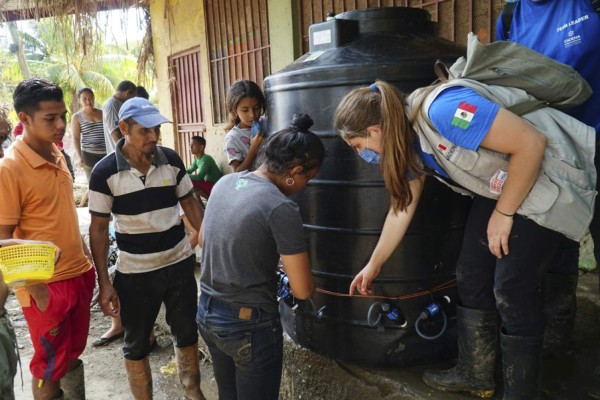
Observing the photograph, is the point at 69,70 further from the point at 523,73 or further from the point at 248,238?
the point at 523,73

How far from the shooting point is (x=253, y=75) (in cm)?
605

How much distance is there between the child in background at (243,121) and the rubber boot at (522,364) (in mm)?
1837

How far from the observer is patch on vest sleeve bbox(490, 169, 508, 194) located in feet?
5.74

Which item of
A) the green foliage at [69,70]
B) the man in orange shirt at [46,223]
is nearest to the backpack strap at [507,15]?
the man in orange shirt at [46,223]

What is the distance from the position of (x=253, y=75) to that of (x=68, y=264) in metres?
4.09

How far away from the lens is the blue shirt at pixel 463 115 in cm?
161

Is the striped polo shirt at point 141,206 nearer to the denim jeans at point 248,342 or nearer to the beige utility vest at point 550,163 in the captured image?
the denim jeans at point 248,342

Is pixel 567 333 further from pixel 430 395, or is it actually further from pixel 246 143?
pixel 246 143

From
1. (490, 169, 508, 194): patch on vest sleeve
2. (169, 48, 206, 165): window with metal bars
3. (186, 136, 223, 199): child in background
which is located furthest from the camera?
(169, 48, 206, 165): window with metal bars

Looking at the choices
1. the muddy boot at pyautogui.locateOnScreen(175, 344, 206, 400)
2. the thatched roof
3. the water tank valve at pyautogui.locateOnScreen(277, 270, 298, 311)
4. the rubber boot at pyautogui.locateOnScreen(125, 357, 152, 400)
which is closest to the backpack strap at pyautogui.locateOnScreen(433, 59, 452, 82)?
the water tank valve at pyautogui.locateOnScreen(277, 270, 298, 311)

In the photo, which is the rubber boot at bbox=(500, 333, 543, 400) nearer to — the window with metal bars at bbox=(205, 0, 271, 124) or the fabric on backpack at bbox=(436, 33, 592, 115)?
the fabric on backpack at bbox=(436, 33, 592, 115)

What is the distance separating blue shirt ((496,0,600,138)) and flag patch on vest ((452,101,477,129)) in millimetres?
695

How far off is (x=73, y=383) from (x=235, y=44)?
15.9 feet

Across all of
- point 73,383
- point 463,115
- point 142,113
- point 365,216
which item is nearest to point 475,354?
point 365,216
